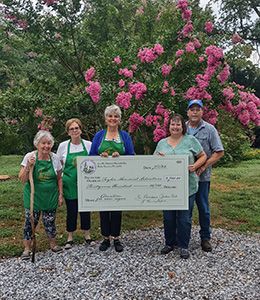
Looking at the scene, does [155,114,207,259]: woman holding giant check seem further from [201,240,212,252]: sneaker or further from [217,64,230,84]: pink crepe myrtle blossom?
[217,64,230,84]: pink crepe myrtle blossom

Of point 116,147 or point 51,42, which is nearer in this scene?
point 116,147

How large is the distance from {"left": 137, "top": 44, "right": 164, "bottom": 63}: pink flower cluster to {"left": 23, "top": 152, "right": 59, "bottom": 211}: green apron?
78.2 inches

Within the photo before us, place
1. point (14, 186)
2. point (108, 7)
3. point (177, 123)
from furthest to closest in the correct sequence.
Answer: point (14, 186) < point (108, 7) < point (177, 123)

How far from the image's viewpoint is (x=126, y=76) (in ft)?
18.4

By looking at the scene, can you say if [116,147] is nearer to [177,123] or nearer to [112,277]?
[177,123]

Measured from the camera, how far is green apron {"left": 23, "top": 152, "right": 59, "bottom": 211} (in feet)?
14.6

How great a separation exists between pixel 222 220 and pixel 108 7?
13.2ft

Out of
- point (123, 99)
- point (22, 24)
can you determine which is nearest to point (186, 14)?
point (123, 99)

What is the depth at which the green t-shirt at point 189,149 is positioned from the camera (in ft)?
14.3

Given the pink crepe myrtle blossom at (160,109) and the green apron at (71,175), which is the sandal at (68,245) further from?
the pink crepe myrtle blossom at (160,109)

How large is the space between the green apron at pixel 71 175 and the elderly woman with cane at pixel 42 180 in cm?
9

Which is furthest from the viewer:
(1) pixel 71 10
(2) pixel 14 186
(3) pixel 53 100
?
(2) pixel 14 186

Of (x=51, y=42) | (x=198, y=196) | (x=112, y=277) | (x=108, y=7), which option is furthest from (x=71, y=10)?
(x=112, y=277)

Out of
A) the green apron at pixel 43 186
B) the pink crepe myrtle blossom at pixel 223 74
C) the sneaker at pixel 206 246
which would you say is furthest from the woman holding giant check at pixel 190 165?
the pink crepe myrtle blossom at pixel 223 74
